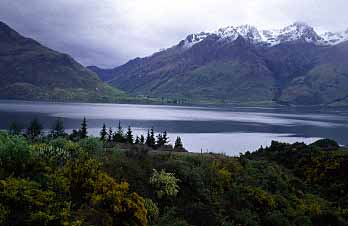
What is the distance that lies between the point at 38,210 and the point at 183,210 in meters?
5.78

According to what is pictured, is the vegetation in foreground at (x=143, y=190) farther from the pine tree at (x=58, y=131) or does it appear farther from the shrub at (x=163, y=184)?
the pine tree at (x=58, y=131)

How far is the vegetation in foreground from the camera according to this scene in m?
10.6

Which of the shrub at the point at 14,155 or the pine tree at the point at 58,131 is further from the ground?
the shrub at the point at 14,155

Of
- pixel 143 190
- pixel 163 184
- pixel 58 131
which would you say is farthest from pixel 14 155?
pixel 58 131

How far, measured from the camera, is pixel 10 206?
32.9 ft

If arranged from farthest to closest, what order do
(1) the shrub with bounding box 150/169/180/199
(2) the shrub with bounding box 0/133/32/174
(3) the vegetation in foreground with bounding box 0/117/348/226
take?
1. (1) the shrub with bounding box 150/169/180/199
2. (2) the shrub with bounding box 0/133/32/174
3. (3) the vegetation in foreground with bounding box 0/117/348/226

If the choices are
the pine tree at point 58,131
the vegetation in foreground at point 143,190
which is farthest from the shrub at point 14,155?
the pine tree at point 58,131

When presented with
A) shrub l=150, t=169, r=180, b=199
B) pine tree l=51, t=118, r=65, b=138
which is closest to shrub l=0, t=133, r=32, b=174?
shrub l=150, t=169, r=180, b=199

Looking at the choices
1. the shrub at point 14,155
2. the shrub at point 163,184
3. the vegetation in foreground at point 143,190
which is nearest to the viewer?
the vegetation in foreground at point 143,190

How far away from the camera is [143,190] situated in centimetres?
1409

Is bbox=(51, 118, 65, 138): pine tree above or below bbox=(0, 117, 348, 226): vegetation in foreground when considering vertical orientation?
below

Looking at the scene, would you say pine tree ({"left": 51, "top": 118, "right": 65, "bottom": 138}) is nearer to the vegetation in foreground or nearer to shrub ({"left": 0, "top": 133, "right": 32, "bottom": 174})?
the vegetation in foreground

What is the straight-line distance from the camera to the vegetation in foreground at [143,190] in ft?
34.8

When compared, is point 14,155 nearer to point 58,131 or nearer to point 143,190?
point 143,190
